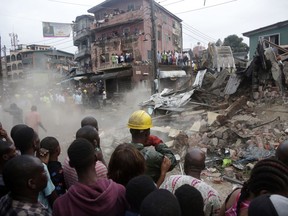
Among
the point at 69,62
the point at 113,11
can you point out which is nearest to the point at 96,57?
the point at 113,11

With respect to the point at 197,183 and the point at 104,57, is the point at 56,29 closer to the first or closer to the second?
the point at 104,57

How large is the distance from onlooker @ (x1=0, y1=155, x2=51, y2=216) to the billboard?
2446 cm

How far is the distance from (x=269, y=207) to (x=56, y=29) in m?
26.1

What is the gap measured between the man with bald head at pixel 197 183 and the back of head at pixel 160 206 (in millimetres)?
770

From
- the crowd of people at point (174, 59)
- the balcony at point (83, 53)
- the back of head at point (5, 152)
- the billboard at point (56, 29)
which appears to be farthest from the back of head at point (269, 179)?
the balcony at point (83, 53)

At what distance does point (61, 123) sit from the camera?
15422mm

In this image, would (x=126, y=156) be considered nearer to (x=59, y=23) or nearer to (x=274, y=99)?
→ (x=274, y=99)

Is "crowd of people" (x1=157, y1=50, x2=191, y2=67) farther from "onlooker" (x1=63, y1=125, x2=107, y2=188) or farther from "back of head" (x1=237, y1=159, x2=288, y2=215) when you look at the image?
"back of head" (x1=237, y1=159, x2=288, y2=215)

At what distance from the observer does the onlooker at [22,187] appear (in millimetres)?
1975

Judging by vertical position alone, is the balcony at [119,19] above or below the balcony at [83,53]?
above

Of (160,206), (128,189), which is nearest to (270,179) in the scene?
(160,206)

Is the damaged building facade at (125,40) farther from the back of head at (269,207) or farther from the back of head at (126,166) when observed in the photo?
the back of head at (269,207)

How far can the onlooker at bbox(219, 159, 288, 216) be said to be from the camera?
5.74 ft

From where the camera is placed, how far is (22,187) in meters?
2.03
